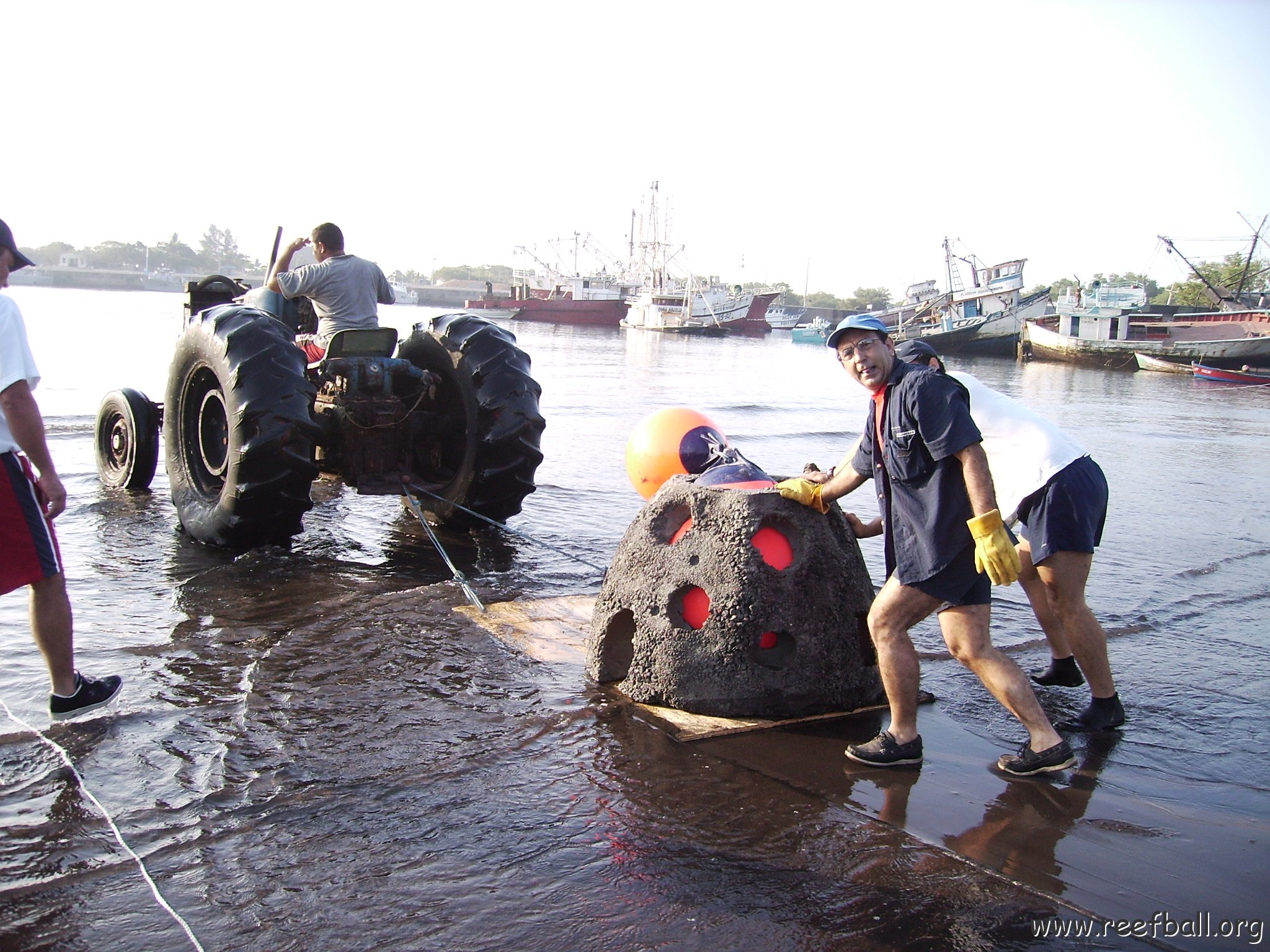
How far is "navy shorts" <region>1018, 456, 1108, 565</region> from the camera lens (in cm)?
450

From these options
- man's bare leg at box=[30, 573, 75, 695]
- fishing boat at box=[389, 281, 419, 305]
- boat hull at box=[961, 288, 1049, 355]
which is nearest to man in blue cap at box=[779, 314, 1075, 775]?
man's bare leg at box=[30, 573, 75, 695]

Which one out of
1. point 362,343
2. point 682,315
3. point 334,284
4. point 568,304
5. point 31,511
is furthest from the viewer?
point 568,304

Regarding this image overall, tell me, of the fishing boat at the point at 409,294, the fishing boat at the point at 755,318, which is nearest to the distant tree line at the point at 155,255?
the fishing boat at the point at 409,294

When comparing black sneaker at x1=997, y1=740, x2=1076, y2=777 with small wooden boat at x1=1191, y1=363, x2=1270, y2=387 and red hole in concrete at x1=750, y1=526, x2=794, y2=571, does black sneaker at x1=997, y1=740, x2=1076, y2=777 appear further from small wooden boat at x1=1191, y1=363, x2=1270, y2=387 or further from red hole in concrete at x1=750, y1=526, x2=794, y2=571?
small wooden boat at x1=1191, y1=363, x2=1270, y2=387

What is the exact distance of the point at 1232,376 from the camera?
3581 centimetres

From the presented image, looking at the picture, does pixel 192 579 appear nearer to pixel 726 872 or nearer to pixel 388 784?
pixel 388 784

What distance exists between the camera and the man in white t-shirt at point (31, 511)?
12.5 feet

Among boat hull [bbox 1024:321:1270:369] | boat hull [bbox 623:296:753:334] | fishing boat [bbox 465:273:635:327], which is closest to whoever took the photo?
boat hull [bbox 1024:321:1270:369]

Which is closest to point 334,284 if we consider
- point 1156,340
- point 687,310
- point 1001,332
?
point 1156,340

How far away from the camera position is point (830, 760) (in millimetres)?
4023

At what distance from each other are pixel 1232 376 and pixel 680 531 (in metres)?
37.8

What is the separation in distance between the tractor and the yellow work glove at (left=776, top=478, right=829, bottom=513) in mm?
3031

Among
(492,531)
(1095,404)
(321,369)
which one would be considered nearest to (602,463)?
(492,531)

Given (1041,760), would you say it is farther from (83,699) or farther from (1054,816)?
(83,699)
